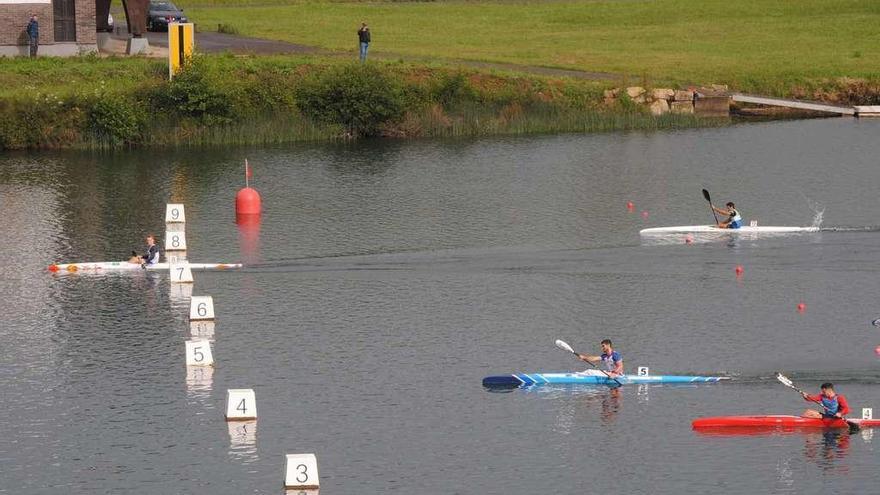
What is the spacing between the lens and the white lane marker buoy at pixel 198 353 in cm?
4850

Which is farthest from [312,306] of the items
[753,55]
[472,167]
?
[753,55]

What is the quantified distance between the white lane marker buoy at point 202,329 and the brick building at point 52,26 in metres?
43.1

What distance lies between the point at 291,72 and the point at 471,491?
183ft

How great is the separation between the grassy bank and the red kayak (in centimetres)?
5009

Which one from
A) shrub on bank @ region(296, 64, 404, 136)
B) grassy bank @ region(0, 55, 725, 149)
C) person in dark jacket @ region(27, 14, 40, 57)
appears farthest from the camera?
person in dark jacket @ region(27, 14, 40, 57)

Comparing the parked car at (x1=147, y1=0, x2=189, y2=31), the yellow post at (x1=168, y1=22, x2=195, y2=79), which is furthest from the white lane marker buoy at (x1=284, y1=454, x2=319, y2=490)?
the parked car at (x1=147, y1=0, x2=189, y2=31)

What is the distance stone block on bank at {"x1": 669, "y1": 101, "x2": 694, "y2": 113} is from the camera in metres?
95.7

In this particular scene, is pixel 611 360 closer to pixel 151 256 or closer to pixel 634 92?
pixel 151 256

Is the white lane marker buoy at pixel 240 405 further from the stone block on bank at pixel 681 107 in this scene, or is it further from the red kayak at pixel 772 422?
the stone block on bank at pixel 681 107

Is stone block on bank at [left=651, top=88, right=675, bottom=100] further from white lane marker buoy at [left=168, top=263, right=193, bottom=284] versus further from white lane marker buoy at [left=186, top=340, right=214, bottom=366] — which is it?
white lane marker buoy at [left=186, top=340, right=214, bottom=366]

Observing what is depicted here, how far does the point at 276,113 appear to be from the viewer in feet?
293

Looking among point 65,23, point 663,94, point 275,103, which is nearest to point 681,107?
point 663,94

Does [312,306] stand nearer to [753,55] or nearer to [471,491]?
[471,491]

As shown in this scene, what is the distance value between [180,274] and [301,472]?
75.6 feet
